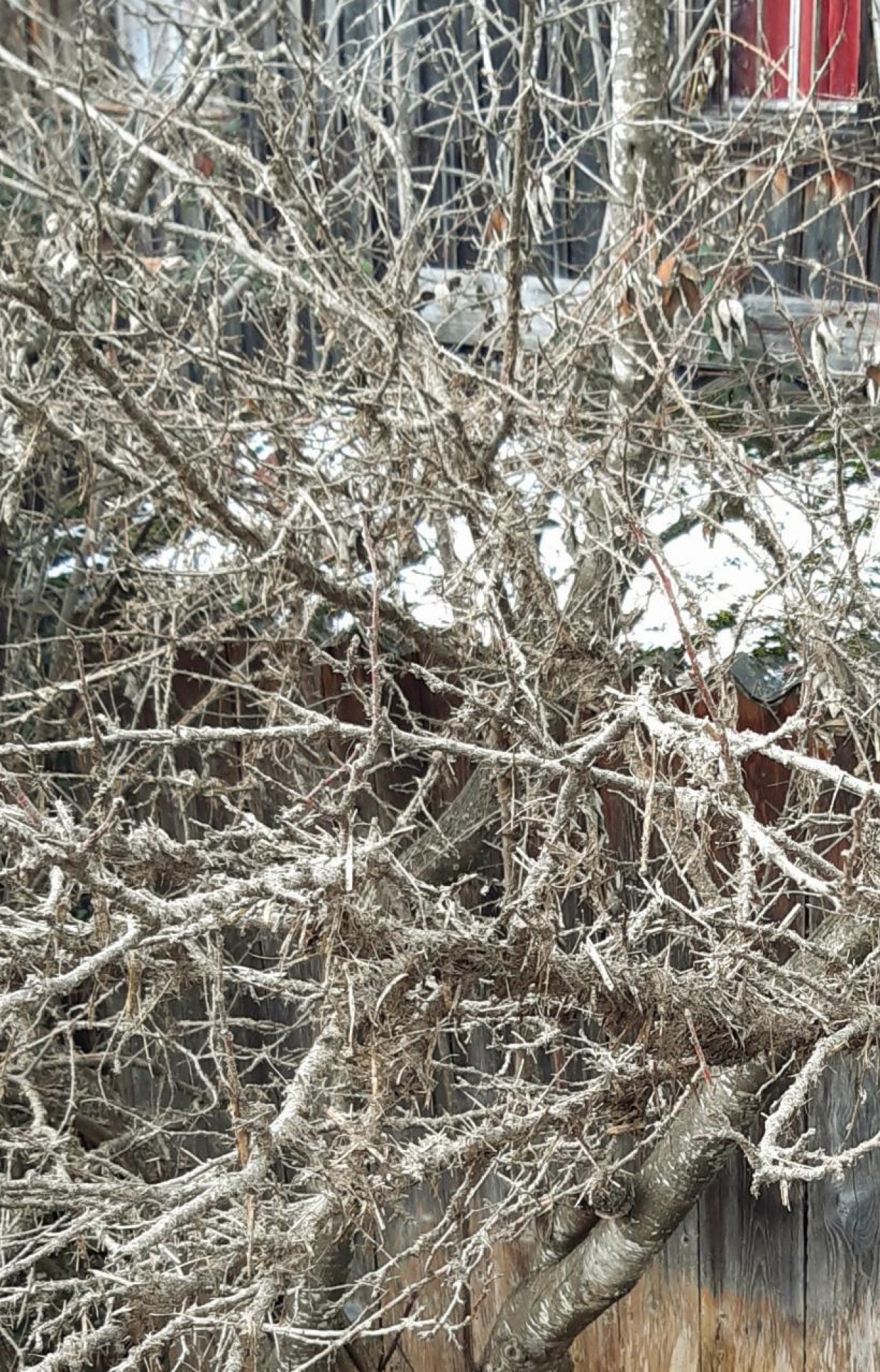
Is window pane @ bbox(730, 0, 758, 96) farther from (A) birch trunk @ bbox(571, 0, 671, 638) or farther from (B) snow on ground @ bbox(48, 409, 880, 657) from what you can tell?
(B) snow on ground @ bbox(48, 409, 880, 657)

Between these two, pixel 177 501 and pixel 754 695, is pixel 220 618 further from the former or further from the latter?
pixel 754 695

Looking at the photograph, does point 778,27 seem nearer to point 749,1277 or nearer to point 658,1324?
point 749,1277

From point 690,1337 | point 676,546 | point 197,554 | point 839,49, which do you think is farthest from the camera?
point 839,49

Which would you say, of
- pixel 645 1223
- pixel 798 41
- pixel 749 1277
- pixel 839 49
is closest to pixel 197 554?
pixel 645 1223

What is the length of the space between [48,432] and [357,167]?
1.05 meters

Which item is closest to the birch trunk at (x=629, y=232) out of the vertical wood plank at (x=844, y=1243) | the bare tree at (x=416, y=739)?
the bare tree at (x=416, y=739)

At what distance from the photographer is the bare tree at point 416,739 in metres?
2.43

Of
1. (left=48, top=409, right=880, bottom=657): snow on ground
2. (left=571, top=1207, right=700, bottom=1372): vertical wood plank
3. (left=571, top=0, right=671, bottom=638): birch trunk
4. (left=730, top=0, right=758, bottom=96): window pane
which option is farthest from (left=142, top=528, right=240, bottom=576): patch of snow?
(left=730, top=0, right=758, bottom=96): window pane

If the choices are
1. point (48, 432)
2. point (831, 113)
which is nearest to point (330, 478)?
point (48, 432)

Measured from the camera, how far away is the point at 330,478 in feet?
11.0

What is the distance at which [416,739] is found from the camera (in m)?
2.39

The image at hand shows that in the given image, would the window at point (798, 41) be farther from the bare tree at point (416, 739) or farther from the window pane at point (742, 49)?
the bare tree at point (416, 739)

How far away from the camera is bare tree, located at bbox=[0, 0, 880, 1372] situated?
7.98 feet

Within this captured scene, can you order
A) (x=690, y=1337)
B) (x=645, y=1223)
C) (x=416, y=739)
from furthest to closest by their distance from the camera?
(x=690, y=1337), (x=645, y=1223), (x=416, y=739)
